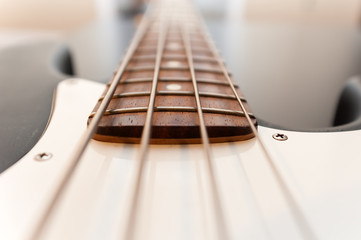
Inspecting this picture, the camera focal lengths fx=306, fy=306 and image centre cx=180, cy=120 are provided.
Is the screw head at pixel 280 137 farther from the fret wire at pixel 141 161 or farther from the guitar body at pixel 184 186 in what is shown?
the fret wire at pixel 141 161

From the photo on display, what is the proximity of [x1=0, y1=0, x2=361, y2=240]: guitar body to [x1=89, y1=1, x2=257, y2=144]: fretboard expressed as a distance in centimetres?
2

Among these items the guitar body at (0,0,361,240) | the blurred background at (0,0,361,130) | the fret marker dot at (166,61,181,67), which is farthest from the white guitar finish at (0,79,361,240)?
the fret marker dot at (166,61,181,67)

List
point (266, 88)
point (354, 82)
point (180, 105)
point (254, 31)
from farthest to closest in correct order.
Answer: point (254, 31) < point (266, 88) < point (354, 82) < point (180, 105)

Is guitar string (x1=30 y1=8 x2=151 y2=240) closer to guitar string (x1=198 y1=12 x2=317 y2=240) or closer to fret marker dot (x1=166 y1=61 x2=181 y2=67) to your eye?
fret marker dot (x1=166 y1=61 x2=181 y2=67)

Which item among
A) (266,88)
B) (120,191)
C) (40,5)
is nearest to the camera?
(120,191)

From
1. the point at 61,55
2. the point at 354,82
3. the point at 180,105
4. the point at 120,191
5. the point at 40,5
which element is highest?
the point at 40,5

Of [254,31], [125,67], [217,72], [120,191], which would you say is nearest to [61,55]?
[125,67]

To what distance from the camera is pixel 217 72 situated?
57 centimetres

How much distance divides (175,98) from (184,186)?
0.57ft

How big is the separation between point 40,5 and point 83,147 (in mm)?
2759

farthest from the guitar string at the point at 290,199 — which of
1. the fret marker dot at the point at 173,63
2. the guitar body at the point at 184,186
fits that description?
the fret marker dot at the point at 173,63

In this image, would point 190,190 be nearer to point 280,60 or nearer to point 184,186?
point 184,186

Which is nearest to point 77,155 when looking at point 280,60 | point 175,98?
point 175,98

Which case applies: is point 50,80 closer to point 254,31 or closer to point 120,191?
point 120,191
